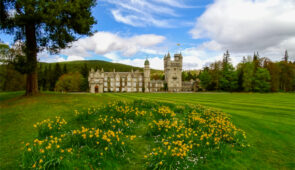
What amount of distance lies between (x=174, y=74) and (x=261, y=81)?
146 ft

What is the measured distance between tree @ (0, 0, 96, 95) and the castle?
6788cm

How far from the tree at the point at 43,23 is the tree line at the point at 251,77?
71.5 m

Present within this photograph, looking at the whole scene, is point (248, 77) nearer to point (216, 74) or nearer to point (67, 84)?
point (216, 74)

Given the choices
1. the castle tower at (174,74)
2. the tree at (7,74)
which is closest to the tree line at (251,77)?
the castle tower at (174,74)

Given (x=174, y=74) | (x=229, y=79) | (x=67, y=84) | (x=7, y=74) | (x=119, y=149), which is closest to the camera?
(x=119, y=149)

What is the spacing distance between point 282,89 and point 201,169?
99.5 metres

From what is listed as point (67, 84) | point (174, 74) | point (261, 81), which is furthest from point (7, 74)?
point (261, 81)

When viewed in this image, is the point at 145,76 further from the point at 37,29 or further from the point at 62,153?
the point at 62,153

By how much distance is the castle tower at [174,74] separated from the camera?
9862 centimetres

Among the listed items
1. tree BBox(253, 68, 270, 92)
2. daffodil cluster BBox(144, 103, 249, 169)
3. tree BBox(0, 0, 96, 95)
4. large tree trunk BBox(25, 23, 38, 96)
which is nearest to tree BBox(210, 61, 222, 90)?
tree BBox(253, 68, 270, 92)

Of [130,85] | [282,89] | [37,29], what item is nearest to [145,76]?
[130,85]

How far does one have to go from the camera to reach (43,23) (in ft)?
53.9

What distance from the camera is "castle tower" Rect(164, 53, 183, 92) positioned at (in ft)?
324

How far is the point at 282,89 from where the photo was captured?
263 feet
